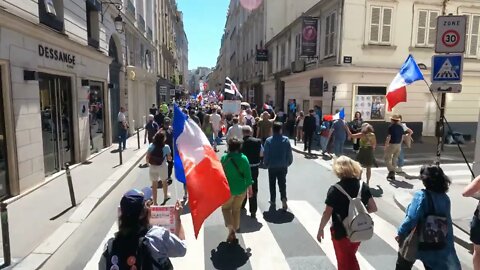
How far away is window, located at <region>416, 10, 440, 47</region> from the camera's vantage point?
17438 mm

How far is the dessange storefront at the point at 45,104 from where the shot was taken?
7.45 metres

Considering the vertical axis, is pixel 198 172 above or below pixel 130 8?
below

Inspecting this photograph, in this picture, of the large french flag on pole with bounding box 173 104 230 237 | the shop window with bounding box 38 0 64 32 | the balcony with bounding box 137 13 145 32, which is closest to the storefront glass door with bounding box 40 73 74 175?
the shop window with bounding box 38 0 64 32

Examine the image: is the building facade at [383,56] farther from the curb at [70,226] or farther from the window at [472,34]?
the curb at [70,226]

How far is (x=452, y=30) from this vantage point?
21.5 feet

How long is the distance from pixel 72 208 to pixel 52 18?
5613mm

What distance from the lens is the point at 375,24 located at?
56.0 ft

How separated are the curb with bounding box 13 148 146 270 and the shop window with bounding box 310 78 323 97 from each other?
1252cm

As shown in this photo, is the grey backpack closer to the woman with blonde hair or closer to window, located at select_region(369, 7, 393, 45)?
the woman with blonde hair

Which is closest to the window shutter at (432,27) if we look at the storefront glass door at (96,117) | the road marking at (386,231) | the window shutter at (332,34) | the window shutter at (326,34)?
the window shutter at (332,34)

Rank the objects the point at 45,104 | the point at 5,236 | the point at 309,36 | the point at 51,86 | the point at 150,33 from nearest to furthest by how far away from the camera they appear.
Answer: the point at 5,236
the point at 45,104
the point at 51,86
the point at 309,36
the point at 150,33

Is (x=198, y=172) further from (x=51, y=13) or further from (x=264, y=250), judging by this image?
(x=51, y=13)

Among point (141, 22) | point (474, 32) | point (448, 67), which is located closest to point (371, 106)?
point (474, 32)

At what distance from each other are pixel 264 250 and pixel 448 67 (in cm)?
495
